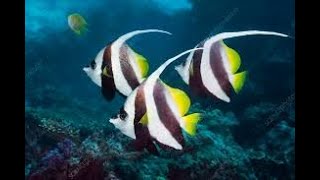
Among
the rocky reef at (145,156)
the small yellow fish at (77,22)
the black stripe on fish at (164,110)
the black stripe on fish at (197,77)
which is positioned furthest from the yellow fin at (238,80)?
the small yellow fish at (77,22)

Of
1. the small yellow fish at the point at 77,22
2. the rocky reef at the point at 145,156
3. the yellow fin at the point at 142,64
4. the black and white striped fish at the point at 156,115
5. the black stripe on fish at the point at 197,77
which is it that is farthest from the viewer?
the small yellow fish at the point at 77,22

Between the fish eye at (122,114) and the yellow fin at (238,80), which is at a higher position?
the yellow fin at (238,80)

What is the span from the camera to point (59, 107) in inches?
557

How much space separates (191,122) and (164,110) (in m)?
0.19

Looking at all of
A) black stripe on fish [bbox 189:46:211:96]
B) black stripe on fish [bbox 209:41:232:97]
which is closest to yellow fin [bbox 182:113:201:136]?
black stripe on fish [bbox 189:46:211:96]

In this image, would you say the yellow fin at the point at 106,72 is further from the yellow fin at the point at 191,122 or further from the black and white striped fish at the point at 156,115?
the yellow fin at the point at 191,122

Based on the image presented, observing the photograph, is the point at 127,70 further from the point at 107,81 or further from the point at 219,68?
the point at 219,68

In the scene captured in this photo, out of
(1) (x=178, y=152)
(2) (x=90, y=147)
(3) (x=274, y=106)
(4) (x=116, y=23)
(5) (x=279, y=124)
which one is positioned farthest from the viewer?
(4) (x=116, y=23)

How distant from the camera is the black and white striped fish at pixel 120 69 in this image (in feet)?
8.52

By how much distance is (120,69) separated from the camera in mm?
2598

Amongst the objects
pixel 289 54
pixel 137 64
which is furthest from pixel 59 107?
pixel 137 64

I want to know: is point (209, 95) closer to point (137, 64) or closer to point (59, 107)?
point (137, 64)

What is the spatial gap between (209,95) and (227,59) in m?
0.28

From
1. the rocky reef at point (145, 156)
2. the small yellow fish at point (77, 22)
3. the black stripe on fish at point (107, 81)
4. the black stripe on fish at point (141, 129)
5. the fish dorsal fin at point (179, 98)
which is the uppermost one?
the small yellow fish at point (77, 22)
